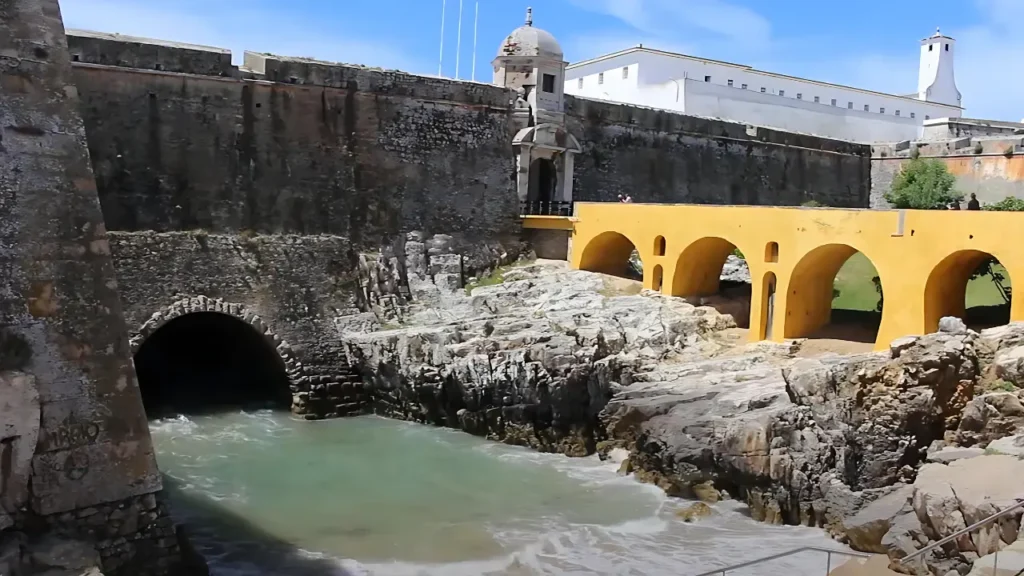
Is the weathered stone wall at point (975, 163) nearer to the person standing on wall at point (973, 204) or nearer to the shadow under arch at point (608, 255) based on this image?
the person standing on wall at point (973, 204)

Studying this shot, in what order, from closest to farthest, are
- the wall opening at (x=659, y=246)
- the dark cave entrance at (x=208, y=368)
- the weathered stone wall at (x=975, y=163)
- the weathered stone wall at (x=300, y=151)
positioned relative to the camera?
1. the weathered stone wall at (x=300, y=151)
2. the dark cave entrance at (x=208, y=368)
3. the wall opening at (x=659, y=246)
4. the weathered stone wall at (x=975, y=163)

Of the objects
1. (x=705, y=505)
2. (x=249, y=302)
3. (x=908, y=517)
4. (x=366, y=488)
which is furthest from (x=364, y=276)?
(x=908, y=517)

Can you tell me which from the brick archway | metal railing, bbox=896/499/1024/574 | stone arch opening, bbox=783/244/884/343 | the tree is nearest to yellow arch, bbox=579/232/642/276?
stone arch opening, bbox=783/244/884/343

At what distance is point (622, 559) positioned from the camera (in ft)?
35.1

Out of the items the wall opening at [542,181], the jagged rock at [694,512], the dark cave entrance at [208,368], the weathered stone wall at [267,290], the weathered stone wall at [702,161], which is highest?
the weathered stone wall at [702,161]

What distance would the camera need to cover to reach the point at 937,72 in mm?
37656

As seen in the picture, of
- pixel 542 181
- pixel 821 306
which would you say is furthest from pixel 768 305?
pixel 542 181

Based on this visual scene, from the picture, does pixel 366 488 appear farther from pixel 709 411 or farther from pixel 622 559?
pixel 709 411

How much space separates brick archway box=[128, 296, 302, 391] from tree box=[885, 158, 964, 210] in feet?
55.3

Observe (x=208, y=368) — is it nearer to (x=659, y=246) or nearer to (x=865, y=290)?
(x=659, y=246)

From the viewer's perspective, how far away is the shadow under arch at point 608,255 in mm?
20406

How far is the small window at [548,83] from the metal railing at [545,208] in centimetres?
279

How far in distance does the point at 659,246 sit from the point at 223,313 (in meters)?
9.13

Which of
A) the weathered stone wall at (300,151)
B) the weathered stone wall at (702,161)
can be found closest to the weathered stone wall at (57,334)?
the weathered stone wall at (300,151)
